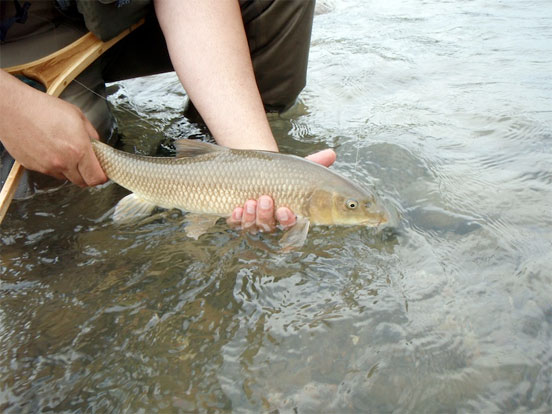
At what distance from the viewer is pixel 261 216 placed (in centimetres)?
235

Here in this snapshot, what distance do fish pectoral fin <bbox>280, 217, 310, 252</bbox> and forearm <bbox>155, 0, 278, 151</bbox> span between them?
19.6 inches

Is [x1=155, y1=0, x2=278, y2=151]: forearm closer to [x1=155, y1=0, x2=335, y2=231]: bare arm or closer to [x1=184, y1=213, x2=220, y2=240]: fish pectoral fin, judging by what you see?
[x1=155, y1=0, x2=335, y2=231]: bare arm

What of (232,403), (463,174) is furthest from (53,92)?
(463,174)

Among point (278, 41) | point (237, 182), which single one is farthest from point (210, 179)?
point (278, 41)

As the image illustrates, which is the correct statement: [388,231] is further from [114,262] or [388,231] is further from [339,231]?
[114,262]

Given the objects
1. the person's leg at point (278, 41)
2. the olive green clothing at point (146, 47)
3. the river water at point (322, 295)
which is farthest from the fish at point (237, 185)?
the person's leg at point (278, 41)

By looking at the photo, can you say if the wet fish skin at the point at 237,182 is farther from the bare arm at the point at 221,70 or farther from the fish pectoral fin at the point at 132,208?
the bare arm at the point at 221,70

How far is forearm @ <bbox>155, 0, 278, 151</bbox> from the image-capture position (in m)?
2.61

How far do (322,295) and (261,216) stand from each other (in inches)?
19.8

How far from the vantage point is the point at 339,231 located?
8.41 ft

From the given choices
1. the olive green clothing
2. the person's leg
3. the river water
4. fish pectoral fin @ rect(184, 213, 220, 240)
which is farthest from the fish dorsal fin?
the person's leg

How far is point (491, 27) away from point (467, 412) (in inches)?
235

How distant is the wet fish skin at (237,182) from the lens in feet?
7.56

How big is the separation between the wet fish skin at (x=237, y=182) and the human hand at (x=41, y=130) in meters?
0.21
